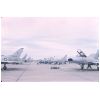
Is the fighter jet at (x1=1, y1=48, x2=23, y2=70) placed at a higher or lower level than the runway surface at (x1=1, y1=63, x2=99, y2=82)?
higher

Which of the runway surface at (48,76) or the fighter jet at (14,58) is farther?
the fighter jet at (14,58)

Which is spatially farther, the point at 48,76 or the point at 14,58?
the point at 14,58

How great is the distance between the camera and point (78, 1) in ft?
13.1

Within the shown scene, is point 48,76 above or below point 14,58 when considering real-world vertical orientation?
below

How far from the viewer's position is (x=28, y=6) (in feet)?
13.1

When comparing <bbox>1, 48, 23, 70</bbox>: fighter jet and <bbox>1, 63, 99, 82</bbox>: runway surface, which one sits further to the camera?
<bbox>1, 48, 23, 70</bbox>: fighter jet

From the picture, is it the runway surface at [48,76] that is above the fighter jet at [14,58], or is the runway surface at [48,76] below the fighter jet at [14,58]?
below
